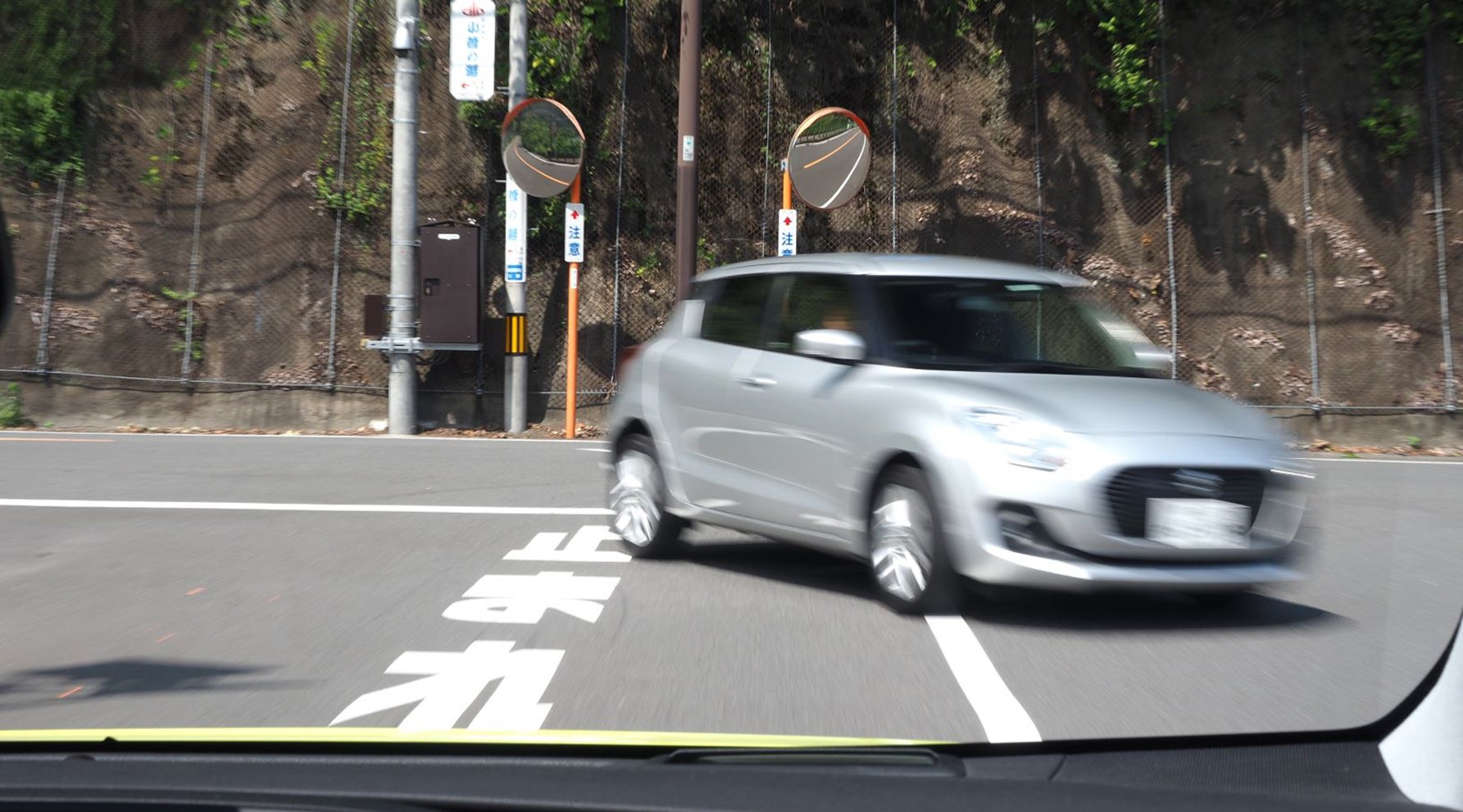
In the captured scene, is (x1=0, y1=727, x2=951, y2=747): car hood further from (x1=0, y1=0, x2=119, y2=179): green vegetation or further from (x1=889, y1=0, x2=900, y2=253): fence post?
(x1=0, y1=0, x2=119, y2=179): green vegetation

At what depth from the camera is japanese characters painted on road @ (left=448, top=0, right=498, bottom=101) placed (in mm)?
18750

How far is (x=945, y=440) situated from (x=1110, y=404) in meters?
0.77

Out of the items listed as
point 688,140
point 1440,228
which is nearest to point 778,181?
point 688,140

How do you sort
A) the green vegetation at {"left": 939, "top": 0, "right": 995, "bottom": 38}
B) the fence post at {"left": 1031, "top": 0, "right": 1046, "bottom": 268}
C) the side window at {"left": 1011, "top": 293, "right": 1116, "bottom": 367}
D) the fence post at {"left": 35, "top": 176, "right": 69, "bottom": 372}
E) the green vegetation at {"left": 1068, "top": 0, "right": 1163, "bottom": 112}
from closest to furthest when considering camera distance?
the side window at {"left": 1011, "top": 293, "right": 1116, "bottom": 367}, the fence post at {"left": 35, "top": 176, "right": 69, "bottom": 372}, the fence post at {"left": 1031, "top": 0, "right": 1046, "bottom": 268}, the green vegetation at {"left": 1068, "top": 0, "right": 1163, "bottom": 112}, the green vegetation at {"left": 939, "top": 0, "right": 995, "bottom": 38}

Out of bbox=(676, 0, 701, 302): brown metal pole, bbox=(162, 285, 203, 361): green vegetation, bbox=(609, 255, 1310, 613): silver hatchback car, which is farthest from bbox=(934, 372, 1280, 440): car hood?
bbox=(162, 285, 203, 361): green vegetation

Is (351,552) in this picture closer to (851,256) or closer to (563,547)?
(563,547)

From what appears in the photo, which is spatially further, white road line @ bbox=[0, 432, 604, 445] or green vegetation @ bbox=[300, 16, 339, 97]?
green vegetation @ bbox=[300, 16, 339, 97]

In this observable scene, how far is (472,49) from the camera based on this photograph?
61.9 feet

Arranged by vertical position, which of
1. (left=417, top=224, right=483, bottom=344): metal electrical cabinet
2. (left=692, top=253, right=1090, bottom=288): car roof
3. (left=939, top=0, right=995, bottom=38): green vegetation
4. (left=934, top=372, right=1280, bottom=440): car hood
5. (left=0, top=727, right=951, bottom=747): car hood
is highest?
(left=939, top=0, right=995, bottom=38): green vegetation

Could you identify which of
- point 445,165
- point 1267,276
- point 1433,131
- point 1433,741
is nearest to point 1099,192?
point 1267,276

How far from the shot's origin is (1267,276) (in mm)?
20719

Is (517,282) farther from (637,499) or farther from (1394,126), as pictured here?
(1394,126)

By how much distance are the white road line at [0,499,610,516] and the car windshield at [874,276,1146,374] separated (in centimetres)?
385

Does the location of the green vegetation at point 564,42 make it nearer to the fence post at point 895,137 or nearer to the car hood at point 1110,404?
the fence post at point 895,137
